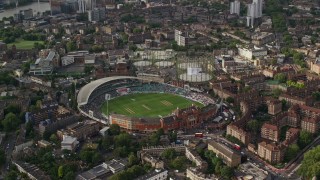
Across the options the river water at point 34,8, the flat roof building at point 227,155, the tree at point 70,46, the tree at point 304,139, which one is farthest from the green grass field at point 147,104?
the river water at point 34,8

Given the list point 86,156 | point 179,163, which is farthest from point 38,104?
point 179,163

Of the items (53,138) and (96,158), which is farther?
(53,138)

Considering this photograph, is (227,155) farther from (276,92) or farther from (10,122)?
(10,122)

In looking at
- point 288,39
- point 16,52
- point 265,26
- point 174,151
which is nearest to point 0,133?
point 174,151

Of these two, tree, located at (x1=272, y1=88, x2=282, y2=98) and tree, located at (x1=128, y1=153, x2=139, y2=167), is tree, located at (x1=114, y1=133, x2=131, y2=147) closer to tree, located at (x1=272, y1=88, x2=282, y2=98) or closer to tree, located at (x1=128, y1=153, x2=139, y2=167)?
tree, located at (x1=128, y1=153, x2=139, y2=167)

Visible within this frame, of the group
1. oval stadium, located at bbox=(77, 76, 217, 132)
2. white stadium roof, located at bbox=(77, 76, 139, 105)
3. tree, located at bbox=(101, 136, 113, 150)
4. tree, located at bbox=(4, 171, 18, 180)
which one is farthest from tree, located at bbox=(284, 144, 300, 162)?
Answer: white stadium roof, located at bbox=(77, 76, 139, 105)

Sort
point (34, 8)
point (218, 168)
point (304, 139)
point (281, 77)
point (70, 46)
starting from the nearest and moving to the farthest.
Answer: point (218, 168) → point (304, 139) → point (281, 77) → point (70, 46) → point (34, 8)
